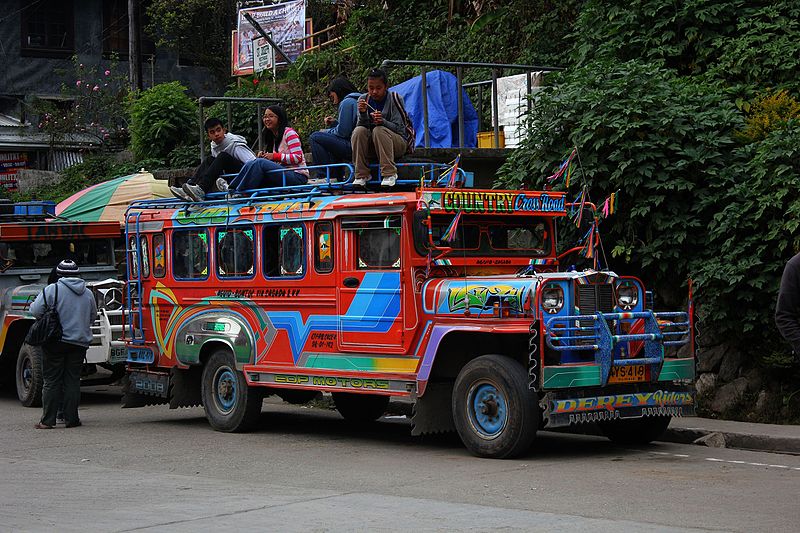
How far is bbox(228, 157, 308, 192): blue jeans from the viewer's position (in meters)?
13.5

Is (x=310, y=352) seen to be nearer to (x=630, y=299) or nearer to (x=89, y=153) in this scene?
(x=630, y=299)

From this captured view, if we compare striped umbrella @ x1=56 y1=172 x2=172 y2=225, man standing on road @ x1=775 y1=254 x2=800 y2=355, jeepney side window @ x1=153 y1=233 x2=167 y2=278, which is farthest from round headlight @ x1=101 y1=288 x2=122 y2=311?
man standing on road @ x1=775 y1=254 x2=800 y2=355

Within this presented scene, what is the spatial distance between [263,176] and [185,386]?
8.94 ft

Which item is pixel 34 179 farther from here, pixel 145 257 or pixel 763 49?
pixel 763 49

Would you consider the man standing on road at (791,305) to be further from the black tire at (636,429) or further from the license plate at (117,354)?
the license plate at (117,354)

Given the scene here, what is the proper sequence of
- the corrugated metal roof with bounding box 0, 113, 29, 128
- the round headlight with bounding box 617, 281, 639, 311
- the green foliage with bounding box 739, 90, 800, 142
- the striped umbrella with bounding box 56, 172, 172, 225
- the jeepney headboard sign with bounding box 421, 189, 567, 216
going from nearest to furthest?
the round headlight with bounding box 617, 281, 639, 311, the jeepney headboard sign with bounding box 421, 189, 567, 216, the green foliage with bounding box 739, 90, 800, 142, the striped umbrella with bounding box 56, 172, 172, 225, the corrugated metal roof with bounding box 0, 113, 29, 128

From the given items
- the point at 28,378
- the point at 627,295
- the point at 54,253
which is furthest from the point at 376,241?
the point at 54,253

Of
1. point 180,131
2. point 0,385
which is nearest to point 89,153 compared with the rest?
point 180,131

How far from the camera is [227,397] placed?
44.7 feet

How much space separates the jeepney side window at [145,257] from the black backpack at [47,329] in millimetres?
1244

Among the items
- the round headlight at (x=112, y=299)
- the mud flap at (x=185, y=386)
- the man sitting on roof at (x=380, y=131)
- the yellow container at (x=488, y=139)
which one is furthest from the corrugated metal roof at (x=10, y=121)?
the man sitting on roof at (x=380, y=131)

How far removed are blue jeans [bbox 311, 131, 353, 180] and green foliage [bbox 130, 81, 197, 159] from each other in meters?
15.5

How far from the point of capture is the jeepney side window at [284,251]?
1262 centimetres

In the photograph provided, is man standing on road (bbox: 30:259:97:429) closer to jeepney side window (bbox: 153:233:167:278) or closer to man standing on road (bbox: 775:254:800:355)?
jeepney side window (bbox: 153:233:167:278)
